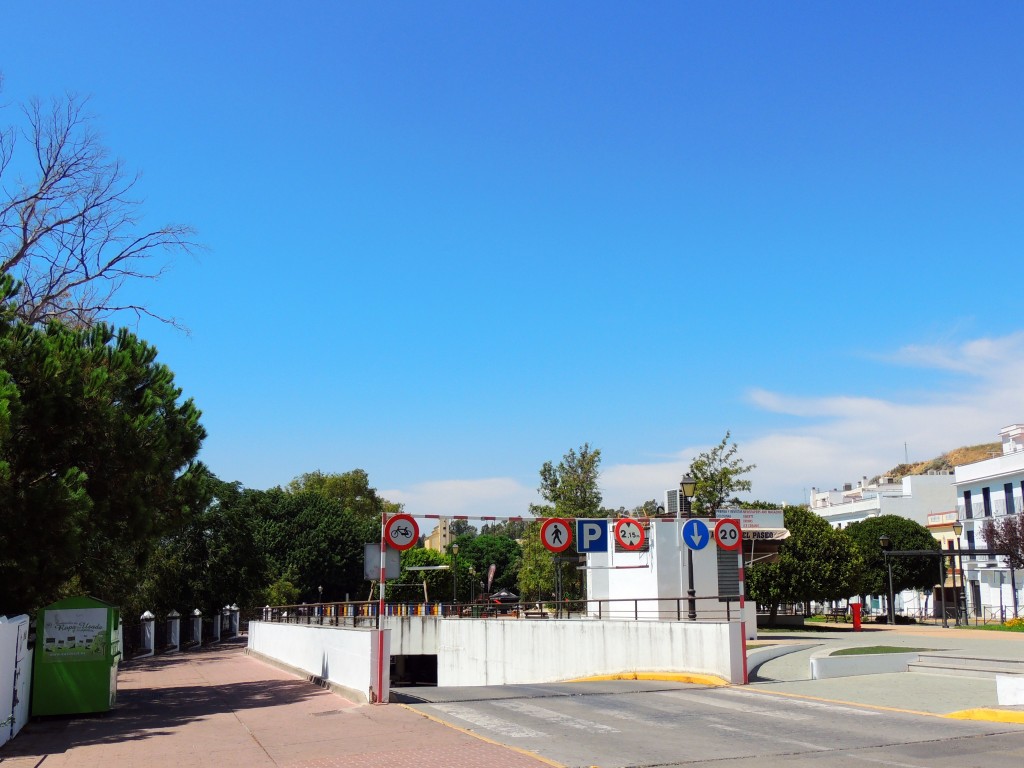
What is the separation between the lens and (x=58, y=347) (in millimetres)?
16828

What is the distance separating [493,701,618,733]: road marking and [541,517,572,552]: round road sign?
11.2 meters

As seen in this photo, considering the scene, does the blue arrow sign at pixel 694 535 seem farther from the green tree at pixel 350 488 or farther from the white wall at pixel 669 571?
the green tree at pixel 350 488

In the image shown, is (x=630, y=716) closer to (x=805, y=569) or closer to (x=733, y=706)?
(x=733, y=706)

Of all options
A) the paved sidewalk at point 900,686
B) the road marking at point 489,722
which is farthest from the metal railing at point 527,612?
the road marking at point 489,722

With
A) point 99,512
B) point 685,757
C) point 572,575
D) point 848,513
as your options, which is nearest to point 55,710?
point 99,512

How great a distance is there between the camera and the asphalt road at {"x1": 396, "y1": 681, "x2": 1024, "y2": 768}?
984 cm

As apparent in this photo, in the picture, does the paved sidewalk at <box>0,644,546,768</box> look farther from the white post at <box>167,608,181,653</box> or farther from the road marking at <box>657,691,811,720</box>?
the white post at <box>167,608,181,653</box>

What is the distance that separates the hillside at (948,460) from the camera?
15100 cm

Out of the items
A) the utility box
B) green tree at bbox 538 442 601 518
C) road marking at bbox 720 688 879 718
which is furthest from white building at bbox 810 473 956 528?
the utility box

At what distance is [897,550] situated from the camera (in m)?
59.9

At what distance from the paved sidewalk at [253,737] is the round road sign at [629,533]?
12890 millimetres

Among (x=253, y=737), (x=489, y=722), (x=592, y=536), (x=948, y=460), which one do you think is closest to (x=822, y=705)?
(x=489, y=722)

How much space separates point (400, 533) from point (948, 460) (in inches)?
6415

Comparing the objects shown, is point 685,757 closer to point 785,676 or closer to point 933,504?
point 785,676
